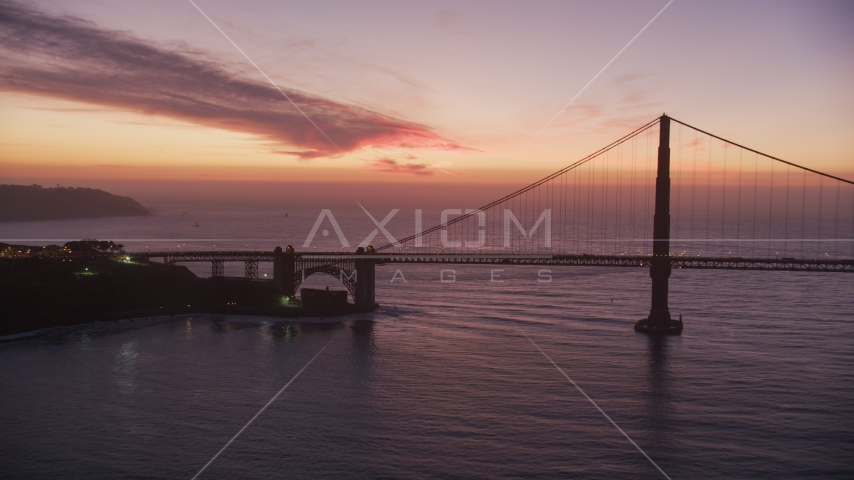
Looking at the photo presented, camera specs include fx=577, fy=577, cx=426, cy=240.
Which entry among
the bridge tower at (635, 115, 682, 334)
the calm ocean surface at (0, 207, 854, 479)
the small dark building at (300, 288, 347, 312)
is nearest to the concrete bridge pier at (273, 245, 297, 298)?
the small dark building at (300, 288, 347, 312)

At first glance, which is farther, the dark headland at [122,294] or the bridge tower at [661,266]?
the dark headland at [122,294]

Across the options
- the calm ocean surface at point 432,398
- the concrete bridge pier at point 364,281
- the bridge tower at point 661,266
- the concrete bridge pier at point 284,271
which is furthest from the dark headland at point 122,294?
the bridge tower at point 661,266

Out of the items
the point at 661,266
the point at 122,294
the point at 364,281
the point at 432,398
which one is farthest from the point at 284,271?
the point at 661,266

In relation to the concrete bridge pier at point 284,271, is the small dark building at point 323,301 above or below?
below

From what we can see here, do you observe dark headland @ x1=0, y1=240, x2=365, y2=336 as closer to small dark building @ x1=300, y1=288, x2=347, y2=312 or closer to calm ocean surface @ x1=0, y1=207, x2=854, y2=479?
small dark building @ x1=300, y1=288, x2=347, y2=312

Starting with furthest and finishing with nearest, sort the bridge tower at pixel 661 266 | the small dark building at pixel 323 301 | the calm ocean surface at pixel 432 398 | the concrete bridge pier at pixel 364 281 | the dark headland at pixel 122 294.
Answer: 1. the concrete bridge pier at pixel 364 281
2. the small dark building at pixel 323 301
3. the dark headland at pixel 122 294
4. the bridge tower at pixel 661 266
5. the calm ocean surface at pixel 432 398

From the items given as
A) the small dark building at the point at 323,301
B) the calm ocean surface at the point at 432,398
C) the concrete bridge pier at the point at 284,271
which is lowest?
the calm ocean surface at the point at 432,398

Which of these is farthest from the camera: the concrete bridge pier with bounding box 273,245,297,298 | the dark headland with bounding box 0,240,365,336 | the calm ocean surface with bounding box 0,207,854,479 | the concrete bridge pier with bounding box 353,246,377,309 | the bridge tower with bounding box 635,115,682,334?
the concrete bridge pier with bounding box 273,245,297,298

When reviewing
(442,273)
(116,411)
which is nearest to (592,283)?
(442,273)

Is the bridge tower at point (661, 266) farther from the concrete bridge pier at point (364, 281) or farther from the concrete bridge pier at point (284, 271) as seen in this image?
the concrete bridge pier at point (284, 271)
